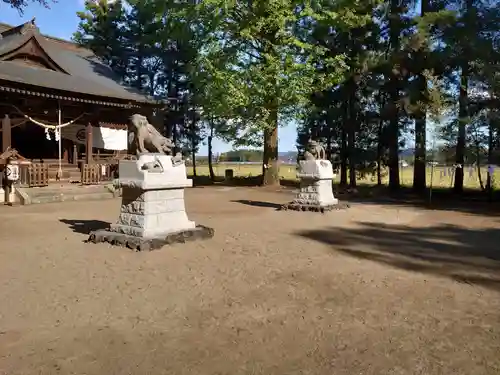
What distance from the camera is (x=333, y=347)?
139 inches

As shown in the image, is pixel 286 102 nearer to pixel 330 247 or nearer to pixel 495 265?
pixel 330 247

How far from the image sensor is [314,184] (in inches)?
484

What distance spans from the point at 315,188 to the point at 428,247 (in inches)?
194

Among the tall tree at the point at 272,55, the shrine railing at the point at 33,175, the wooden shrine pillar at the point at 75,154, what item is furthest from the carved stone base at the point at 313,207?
the wooden shrine pillar at the point at 75,154

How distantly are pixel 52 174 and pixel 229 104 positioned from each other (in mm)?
7857

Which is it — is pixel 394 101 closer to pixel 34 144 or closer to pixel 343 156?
pixel 343 156

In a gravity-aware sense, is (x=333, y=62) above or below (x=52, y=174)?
above

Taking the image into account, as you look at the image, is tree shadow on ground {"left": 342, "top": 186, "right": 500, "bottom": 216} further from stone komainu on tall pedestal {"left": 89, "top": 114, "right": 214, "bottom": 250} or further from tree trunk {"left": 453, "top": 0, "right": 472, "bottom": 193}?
stone komainu on tall pedestal {"left": 89, "top": 114, "right": 214, "bottom": 250}

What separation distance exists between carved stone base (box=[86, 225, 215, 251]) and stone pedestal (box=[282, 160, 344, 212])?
15.7 ft

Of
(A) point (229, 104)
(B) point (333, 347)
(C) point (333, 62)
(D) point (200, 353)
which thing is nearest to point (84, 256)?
(D) point (200, 353)

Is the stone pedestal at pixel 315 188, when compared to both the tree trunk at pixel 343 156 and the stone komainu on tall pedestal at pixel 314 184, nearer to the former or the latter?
the stone komainu on tall pedestal at pixel 314 184

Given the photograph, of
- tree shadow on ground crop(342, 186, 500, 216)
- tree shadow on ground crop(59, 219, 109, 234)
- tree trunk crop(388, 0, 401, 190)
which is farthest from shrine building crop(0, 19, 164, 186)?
tree trunk crop(388, 0, 401, 190)

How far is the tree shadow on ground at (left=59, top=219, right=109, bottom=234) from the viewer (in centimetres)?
880

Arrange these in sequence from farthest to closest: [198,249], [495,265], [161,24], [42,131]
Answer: [161,24], [42,131], [198,249], [495,265]
